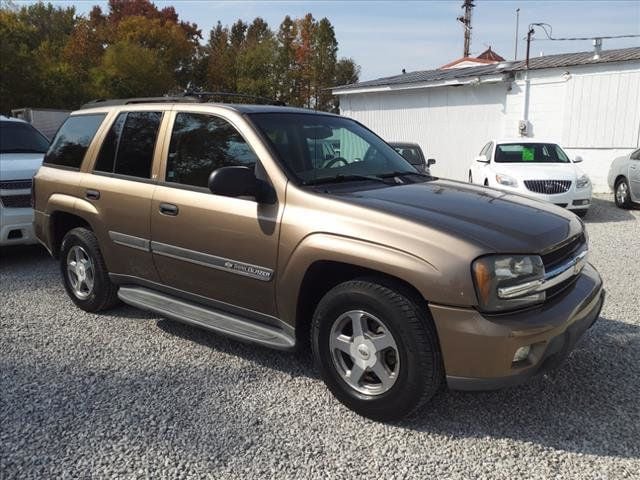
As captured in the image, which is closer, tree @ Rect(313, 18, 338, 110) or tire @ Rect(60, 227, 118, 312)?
tire @ Rect(60, 227, 118, 312)

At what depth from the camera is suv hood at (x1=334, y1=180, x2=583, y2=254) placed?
300 cm

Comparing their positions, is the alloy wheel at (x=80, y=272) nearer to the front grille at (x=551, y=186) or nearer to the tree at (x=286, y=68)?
the front grille at (x=551, y=186)

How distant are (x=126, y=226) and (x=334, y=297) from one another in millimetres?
2012

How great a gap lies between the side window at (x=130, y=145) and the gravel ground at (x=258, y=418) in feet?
4.37

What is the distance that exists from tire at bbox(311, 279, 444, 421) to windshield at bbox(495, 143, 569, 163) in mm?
9296

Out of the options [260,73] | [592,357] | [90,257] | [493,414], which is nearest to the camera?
[493,414]

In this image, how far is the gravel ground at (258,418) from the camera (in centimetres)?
287

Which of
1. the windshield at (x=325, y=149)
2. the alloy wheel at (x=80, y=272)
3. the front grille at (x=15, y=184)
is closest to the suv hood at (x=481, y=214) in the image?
the windshield at (x=325, y=149)

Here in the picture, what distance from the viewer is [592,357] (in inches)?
160

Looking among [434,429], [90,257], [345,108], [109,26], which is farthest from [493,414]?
[109,26]

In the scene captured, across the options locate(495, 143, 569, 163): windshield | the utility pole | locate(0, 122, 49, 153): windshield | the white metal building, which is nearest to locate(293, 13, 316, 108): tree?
the utility pole

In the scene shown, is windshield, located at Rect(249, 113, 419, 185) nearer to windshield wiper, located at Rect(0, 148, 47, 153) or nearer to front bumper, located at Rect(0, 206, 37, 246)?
front bumper, located at Rect(0, 206, 37, 246)

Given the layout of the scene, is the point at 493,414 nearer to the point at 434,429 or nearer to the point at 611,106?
the point at 434,429

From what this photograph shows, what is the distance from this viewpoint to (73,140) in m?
5.26
